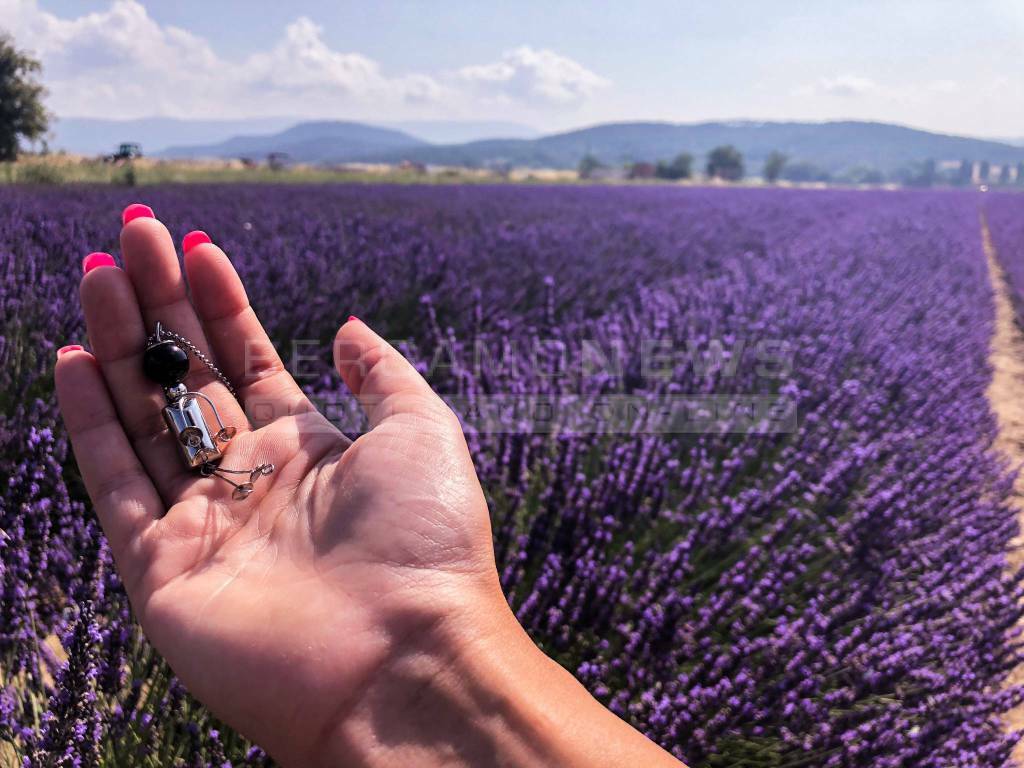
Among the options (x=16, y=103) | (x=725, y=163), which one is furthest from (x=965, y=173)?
(x=16, y=103)

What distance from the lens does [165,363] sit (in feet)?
4.29

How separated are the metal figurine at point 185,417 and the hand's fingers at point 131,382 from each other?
0.03m

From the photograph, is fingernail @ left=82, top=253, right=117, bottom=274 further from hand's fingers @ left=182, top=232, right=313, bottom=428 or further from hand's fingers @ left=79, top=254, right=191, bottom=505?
hand's fingers @ left=182, top=232, right=313, bottom=428

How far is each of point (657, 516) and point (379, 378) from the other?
37.6 inches

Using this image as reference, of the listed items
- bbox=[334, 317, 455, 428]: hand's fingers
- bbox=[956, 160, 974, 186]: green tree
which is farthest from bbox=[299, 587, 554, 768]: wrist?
bbox=[956, 160, 974, 186]: green tree

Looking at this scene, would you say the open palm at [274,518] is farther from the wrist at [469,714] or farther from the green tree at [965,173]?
the green tree at [965,173]

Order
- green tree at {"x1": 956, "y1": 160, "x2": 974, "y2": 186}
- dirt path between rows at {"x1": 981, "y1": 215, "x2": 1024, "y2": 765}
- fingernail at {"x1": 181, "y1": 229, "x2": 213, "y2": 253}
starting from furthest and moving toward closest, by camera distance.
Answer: green tree at {"x1": 956, "y1": 160, "x2": 974, "y2": 186} → dirt path between rows at {"x1": 981, "y1": 215, "x2": 1024, "y2": 765} → fingernail at {"x1": 181, "y1": 229, "x2": 213, "y2": 253}

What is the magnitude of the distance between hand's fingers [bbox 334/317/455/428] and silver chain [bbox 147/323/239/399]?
0.30 m

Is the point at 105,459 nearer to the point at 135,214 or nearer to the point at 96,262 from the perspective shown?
the point at 96,262

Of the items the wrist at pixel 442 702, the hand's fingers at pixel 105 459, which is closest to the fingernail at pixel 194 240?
the hand's fingers at pixel 105 459

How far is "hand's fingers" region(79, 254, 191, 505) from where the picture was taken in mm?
1335

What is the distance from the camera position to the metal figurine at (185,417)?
4.25 feet

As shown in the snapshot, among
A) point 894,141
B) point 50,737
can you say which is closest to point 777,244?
point 50,737

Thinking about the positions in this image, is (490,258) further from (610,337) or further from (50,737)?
(50,737)
